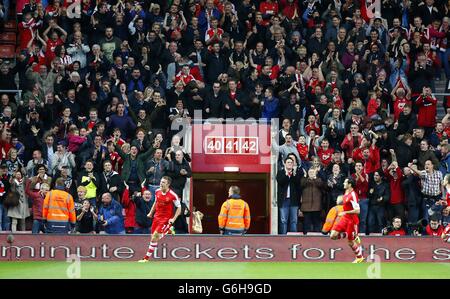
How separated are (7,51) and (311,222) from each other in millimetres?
11031

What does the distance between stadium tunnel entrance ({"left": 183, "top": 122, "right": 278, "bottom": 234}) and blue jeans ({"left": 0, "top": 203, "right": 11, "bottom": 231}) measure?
15.3 feet

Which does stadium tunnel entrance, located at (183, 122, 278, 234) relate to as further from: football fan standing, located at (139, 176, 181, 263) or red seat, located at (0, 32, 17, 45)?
red seat, located at (0, 32, 17, 45)

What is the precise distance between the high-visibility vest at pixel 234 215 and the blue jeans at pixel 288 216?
1.60m

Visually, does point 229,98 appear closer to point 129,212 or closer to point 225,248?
point 129,212

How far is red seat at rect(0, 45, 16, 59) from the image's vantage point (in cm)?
3500

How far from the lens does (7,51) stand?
35.2 m

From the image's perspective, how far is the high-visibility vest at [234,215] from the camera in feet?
93.0

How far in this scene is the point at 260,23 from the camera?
33.8 metres

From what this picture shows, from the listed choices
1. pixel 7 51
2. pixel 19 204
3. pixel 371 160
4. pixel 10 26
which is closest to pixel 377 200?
pixel 371 160

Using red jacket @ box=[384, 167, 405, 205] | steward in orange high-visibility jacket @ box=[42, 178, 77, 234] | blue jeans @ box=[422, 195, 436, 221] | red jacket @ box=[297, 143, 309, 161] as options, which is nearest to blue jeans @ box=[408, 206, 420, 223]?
blue jeans @ box=[422, 195, 436, 221]

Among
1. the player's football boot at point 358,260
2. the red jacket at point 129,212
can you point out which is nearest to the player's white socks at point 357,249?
the player's football boot at point 358,260

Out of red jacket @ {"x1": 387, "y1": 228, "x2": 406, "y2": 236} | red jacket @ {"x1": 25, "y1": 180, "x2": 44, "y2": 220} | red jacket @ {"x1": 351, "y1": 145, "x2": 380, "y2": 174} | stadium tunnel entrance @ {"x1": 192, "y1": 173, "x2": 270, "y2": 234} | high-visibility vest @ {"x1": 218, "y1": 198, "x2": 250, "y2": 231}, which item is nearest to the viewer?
high-visibility vest @ {"x1": 218, "y1": 198, "x2": 250, "y2": 231}
